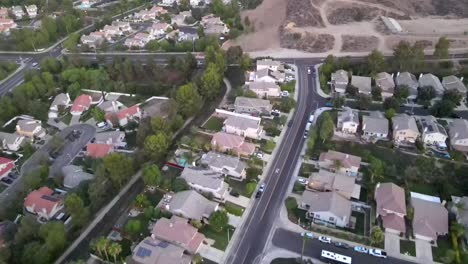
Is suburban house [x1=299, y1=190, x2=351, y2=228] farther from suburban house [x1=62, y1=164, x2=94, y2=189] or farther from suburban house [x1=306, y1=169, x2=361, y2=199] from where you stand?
suburban house [x1=62, y1=164, x2=94, y2=189]

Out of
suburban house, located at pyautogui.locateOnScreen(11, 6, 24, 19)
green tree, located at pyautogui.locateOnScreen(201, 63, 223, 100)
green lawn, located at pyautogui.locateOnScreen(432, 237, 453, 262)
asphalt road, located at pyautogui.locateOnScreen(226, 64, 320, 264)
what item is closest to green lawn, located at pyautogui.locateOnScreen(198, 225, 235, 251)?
asphalt road, located at pyautogui.locateOnScreen(226, 64, 320, 264)

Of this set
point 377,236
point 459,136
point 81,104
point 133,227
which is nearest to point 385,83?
point 459,136

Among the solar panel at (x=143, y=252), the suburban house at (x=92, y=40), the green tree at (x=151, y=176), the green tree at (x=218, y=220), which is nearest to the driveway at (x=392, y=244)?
the green tree at (x=218, y=220)

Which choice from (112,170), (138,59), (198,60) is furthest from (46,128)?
(198,60)

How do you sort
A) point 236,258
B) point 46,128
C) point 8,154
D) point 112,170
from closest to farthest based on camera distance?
1. point 236,258
2. point 112,170
3. point 8,154
4. point 46,128

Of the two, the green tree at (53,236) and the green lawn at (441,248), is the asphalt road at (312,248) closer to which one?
the green lawn at (441,248)

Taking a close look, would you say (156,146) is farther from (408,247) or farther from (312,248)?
(408,247)

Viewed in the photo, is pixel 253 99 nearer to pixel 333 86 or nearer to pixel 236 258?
pixel 333 86
